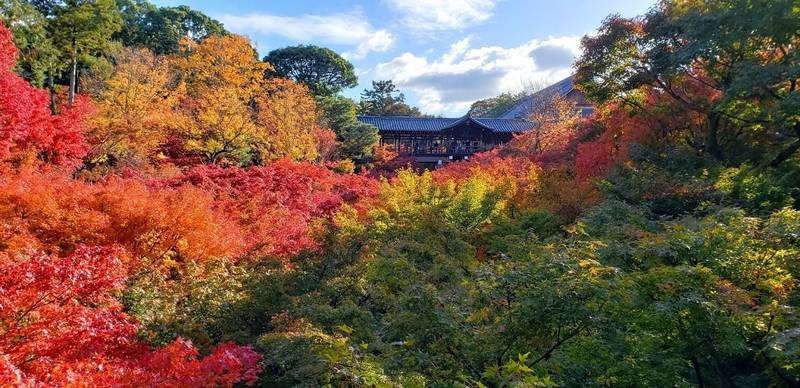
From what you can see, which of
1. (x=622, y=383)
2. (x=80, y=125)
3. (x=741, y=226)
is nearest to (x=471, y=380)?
(x=622, y=383)

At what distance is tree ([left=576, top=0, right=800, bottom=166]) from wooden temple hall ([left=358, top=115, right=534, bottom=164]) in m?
22.0

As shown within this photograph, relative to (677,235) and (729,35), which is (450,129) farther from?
(677,235)

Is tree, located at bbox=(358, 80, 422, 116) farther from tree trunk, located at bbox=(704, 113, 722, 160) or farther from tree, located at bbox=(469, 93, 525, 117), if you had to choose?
tree trunk, located at bbox=(704, 113, 722, 160)

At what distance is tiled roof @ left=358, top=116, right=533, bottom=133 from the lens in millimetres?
35281

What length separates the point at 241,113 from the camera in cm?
2197

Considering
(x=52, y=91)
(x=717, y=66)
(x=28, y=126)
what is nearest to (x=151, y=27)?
(x=52, y=91)

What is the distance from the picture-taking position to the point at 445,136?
36.6 metres

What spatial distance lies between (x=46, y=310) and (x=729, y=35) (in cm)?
1124

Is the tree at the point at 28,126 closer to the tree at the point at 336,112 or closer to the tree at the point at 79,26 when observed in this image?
the tree at the point at 79,26

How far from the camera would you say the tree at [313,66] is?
36.1 metres

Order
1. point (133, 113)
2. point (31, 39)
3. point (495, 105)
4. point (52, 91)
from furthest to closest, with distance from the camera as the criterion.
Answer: point (495, 105), point (52, 91), point (133, 113), point (31, 39)

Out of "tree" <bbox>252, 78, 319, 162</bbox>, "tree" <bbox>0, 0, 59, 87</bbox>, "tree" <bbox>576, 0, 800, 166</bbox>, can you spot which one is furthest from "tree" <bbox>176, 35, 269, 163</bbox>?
"tree" <bbox>576, 0, 800, 166</bbox>

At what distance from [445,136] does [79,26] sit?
23988 mm

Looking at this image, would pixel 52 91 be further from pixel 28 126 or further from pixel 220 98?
pixel 28 126
